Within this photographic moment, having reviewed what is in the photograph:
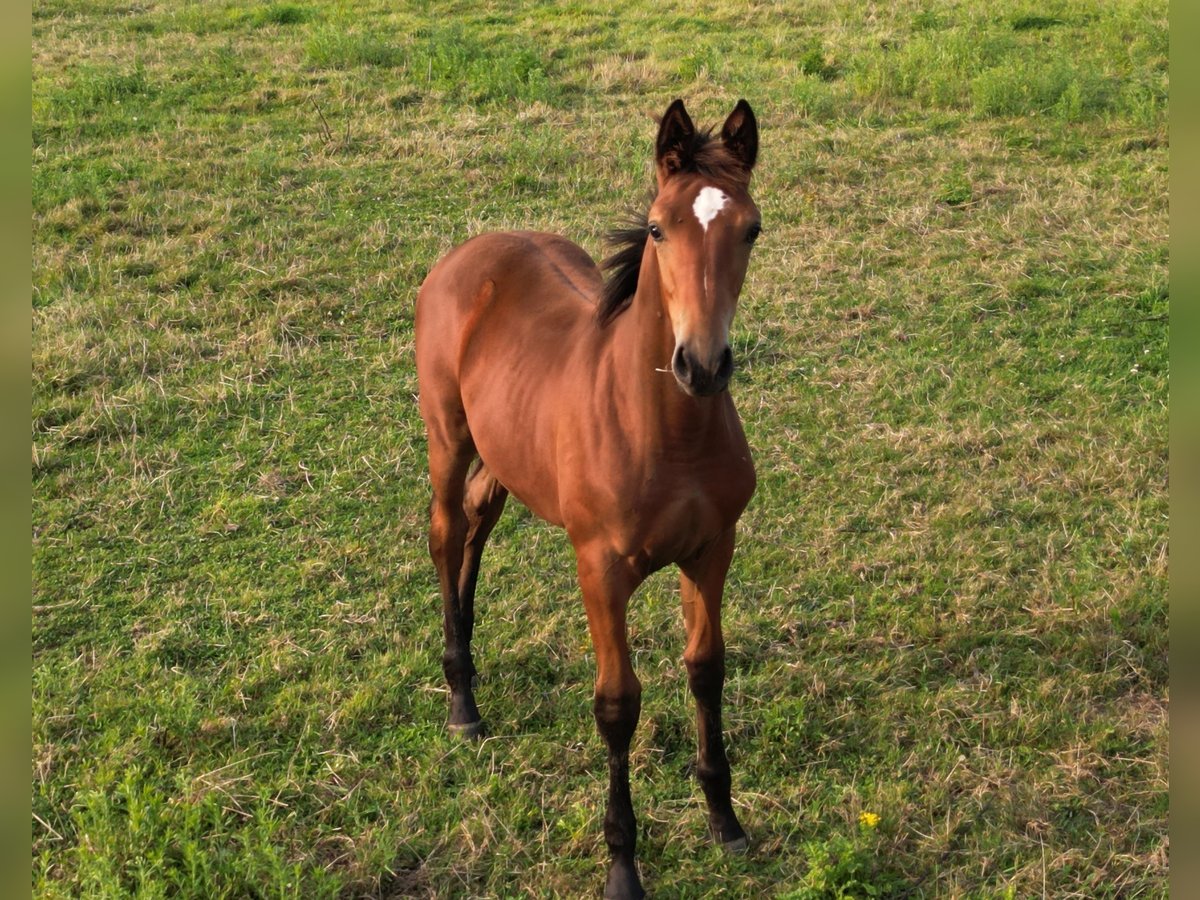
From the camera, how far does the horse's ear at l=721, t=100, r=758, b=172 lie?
3.18 meters

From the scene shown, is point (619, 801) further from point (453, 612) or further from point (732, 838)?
point (453, 612)

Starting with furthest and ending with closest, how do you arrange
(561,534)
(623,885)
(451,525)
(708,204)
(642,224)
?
(561,534) < (451,525) < (642,224) < (623,885) < (708,204)

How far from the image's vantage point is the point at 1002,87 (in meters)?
10.2

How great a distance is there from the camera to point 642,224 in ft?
11.8

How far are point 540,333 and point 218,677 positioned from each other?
1930 millimetres

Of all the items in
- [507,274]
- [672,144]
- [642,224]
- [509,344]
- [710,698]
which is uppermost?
[672,144]

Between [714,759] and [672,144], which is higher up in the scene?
[672,144]

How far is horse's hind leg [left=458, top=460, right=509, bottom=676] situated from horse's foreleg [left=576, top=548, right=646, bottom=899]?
1140mm

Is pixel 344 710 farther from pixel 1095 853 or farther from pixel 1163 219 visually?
pixel 1163 219

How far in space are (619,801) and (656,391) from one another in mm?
1320

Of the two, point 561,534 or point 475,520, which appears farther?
point 561,534

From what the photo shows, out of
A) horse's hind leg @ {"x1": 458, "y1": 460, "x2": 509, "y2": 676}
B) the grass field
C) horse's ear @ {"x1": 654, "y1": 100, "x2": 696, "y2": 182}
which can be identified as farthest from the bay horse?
the grass field

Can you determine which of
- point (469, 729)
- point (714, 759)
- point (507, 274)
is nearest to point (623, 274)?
point (507, 274)

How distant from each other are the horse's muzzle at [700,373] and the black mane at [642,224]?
0.52 m
